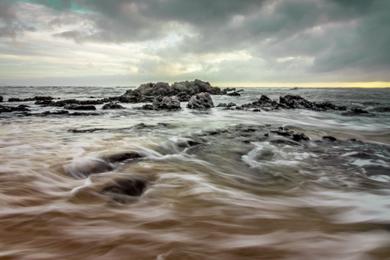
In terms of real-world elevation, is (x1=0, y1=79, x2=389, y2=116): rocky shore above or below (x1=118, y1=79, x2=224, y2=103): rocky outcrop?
below

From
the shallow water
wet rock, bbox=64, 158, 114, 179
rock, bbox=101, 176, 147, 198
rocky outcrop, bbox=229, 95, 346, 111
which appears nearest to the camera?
the shallow water

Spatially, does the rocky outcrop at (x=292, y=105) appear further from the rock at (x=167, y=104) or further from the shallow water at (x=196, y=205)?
the shallow water at (x=196, y=205)

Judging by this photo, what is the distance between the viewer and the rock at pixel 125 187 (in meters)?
4.75

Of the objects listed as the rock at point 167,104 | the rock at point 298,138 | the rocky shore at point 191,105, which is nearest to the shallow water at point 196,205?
the rock at point 298,138

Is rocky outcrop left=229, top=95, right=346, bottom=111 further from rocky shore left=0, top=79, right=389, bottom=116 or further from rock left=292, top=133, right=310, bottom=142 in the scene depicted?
rock left=292, top=133, right=310, bottom=142

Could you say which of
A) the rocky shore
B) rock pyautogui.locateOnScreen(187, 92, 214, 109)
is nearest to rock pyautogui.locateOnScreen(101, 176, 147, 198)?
the rocky shore

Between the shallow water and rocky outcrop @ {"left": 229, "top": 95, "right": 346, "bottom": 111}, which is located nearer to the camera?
the shallow water

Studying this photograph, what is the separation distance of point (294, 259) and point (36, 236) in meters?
2.57

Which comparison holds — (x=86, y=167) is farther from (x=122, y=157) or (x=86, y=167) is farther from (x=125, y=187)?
(x=125, y=187)

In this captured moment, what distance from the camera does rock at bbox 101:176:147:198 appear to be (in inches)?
187

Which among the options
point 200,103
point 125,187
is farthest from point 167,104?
point 125,187

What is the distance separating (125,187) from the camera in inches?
197

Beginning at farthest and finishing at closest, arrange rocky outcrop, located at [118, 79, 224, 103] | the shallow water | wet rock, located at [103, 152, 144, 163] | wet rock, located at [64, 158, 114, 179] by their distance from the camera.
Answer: rocky outcrop, located at [118, 79, 224, 103], wet rock, located at [103, 152, 144, 163], wet rock, located at [64, 158, 114, 179], the shallow water

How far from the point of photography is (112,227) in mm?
3602
